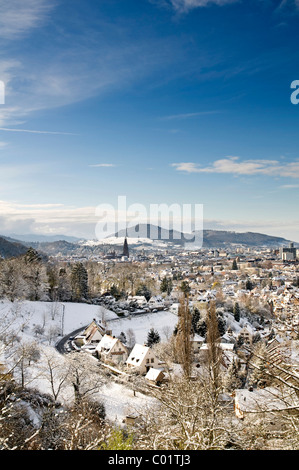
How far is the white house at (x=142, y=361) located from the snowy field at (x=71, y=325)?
179 centimetres

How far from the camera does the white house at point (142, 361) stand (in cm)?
1499

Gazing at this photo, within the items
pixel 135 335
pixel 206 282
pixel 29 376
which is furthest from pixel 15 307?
pixel 206 282

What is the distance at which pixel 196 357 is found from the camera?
17.7m

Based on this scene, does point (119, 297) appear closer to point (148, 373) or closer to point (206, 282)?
point (148, 373)

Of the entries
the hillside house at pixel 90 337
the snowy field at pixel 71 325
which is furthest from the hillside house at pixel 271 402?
the hillside house at pixel 90 337

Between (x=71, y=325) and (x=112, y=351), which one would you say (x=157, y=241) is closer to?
(x=71, y=325)

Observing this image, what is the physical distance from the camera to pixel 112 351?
16.5 m

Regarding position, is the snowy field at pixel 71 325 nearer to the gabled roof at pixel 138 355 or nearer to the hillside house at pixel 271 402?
the gabled roof at pixel 138 355

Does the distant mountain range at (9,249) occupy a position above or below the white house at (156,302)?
above

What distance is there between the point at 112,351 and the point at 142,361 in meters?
2.05

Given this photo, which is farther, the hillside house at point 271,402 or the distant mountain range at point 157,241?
the distant mountain range at point 157,241

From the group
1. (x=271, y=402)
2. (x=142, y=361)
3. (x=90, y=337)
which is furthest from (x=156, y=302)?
(x=271, y=402)

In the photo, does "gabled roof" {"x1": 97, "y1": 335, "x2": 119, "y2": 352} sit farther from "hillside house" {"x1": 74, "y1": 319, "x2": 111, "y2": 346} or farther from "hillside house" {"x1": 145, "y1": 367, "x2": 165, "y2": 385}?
"hillside house" {"x1": 145, "y1": 367, "x2": 165, "y2": 385}

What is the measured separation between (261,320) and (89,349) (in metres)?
17.0
